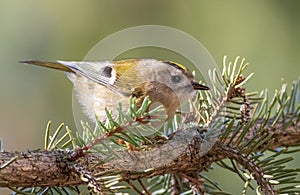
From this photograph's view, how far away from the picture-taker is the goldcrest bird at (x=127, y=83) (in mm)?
1778

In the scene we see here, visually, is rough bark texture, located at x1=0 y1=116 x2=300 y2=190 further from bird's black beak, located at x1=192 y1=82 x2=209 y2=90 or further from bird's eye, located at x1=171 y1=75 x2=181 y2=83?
bird's eye, located at x1=171 y1=75 x2=181 y2=83

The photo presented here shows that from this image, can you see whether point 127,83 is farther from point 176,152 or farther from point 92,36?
point 92,36

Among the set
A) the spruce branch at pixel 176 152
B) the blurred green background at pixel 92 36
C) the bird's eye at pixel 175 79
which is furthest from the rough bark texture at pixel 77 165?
the blurred green background at pixel 92 36

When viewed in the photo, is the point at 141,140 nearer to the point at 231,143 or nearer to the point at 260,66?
the point at 231,143

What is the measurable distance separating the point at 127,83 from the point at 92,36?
3.17ft

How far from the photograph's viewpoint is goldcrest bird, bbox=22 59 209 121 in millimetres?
1778

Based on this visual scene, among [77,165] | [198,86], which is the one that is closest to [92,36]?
[198,86]

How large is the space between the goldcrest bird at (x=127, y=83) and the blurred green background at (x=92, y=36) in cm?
71

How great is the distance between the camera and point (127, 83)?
1.88 meters

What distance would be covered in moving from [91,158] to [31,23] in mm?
1811

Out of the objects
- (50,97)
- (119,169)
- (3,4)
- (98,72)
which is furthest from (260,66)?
(119,169)

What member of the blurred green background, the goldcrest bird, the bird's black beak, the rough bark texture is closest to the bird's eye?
the goldcrest bird

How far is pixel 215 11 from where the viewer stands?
2777 mm

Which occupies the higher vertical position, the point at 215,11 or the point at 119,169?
the point at 215,11
